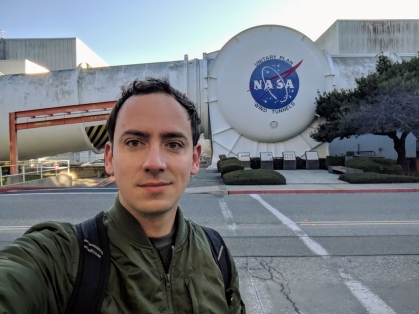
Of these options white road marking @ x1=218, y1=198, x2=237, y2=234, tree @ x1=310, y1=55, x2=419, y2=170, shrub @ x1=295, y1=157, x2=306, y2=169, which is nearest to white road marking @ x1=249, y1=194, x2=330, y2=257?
white road marking @ x1=218, y1=198, x2=237, y2=234

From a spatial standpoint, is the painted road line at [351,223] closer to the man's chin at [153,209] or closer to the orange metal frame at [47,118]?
the man's chin at [153,209]

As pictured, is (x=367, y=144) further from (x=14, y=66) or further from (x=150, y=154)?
(x=14, y=66)

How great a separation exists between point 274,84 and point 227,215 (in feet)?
52.4

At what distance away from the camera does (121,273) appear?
1322 millimetres

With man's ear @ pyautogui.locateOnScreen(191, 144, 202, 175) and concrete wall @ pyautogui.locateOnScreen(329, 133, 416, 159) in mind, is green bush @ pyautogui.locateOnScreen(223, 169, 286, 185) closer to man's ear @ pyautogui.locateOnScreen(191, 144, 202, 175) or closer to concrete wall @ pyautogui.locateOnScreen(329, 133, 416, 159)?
man's ear @ pyautogui.locateOnScreen(191, 144, 202, 175)

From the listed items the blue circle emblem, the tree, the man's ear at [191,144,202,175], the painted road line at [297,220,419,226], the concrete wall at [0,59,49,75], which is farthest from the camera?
the concrete wall at [0,59,49,75]

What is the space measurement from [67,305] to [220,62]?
24.3 m

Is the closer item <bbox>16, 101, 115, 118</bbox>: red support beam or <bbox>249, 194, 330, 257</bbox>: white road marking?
<bbox>249, 194, 330, 257</bbox>: white road marking

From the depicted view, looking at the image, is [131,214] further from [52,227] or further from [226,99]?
[226,99]

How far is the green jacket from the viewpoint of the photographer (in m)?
1.16

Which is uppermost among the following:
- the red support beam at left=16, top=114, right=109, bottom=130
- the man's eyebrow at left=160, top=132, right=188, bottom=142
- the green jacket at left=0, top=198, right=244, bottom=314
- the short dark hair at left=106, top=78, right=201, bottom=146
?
the red support beam at left=16, top=114, right=109, bottom=130

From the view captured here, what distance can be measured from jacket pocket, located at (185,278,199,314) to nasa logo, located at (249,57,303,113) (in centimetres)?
2286

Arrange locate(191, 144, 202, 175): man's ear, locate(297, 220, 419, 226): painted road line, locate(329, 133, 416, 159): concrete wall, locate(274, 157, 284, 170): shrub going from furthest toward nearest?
locate(329, 133, 416, 159): concrete wall → locate(274, 157, 284, 170): shrub → locate(297, 220, 419, 226): painted road line → locate(191, 144, 202, 175): man's ear

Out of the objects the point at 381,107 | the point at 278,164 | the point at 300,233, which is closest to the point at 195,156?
the point at 300,233
